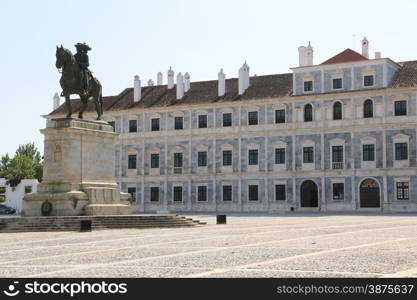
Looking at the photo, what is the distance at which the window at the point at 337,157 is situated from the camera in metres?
61.2

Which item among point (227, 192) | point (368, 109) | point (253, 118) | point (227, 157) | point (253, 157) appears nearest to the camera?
point (368, 109)

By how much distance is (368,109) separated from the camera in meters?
60.7

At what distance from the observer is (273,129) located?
64062 millimetres

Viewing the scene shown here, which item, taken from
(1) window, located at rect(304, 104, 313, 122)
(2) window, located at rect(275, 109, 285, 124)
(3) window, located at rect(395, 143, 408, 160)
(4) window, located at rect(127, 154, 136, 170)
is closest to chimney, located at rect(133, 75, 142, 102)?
(4) window, located at rect(127, 154, 136, 170)

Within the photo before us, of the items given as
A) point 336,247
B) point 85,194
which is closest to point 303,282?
point 336,247

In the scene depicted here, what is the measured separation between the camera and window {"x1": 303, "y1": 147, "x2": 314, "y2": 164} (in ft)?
205

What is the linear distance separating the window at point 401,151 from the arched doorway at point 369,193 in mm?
2739

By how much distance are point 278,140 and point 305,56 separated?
7.47 meters

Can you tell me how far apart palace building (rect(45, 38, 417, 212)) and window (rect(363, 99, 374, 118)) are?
80 mm

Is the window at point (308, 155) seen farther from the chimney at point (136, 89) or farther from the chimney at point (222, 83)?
the chimney at point (136, 89)

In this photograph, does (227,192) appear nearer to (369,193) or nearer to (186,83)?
(186,83)

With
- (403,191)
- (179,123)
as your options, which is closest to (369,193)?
(403,191)

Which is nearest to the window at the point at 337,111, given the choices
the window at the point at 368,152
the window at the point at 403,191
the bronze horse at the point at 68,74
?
the window at the point at 368,152

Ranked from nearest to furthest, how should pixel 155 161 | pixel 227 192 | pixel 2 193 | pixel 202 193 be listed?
pixel 227 192
pixel 202 193
pixel 155 161
pixel 2 193
